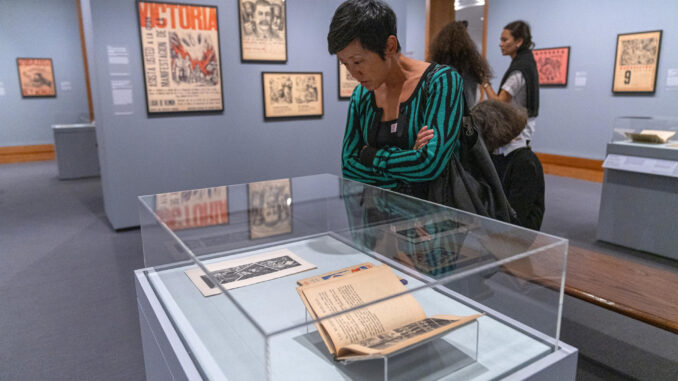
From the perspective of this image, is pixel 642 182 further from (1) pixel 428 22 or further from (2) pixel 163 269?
(1) pixel 428 22

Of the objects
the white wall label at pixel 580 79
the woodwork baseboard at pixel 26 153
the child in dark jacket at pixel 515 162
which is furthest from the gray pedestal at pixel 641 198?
the woodwork baseboard at pixel 26 153

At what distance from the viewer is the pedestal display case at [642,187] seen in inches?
155

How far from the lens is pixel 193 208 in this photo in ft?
5.51

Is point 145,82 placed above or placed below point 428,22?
below

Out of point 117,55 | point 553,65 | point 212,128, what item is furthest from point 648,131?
point 117,55

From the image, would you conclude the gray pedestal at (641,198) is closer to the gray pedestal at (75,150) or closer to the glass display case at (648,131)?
the glass display case at (648,131)

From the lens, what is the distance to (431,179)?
1660 mm

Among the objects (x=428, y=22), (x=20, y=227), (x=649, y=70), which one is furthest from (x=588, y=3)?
(x=20, y=227)

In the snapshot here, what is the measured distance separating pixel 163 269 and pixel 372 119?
0.93 meters

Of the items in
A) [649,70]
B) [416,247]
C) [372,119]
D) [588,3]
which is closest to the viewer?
[416,247]

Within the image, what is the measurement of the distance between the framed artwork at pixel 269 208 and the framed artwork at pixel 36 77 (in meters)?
10.8

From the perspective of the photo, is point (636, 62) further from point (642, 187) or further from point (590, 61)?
Result: point (642, 187)

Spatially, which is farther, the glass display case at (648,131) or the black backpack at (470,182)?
the glass display case at (648,131)

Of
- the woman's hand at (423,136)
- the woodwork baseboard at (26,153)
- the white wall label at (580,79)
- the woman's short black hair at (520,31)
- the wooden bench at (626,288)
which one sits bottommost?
the woodwork baseboard at (26,153)
